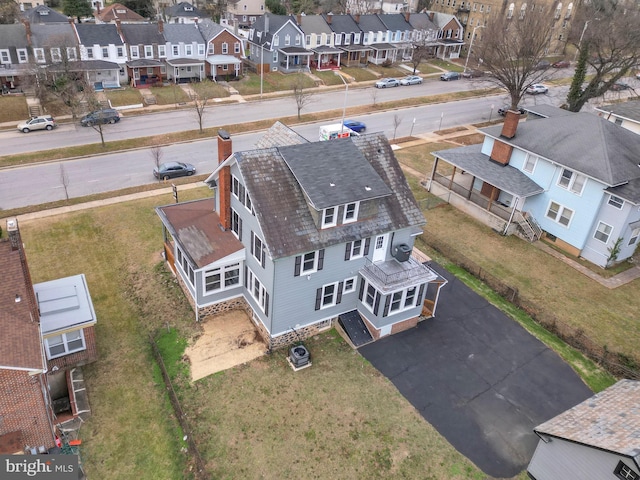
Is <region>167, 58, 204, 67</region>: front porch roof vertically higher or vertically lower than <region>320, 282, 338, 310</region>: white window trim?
higher

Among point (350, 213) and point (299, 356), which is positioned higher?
point (350, 213)

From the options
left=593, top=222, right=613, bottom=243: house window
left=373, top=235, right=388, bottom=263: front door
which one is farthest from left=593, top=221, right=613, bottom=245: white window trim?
left=373, top=235, right=388, bottom=263: front door

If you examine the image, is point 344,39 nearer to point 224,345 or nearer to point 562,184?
point 562,184

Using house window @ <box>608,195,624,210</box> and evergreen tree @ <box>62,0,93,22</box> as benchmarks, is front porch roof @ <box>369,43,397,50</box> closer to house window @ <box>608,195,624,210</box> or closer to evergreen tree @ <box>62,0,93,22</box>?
evergreen tree @ <box>62,0,93,22</box>

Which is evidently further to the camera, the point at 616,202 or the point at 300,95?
the point at 300,95

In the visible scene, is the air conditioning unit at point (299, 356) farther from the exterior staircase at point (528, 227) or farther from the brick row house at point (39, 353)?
the exterior staircase at point (528, 227)

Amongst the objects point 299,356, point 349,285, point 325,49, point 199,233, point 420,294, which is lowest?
point 299,356

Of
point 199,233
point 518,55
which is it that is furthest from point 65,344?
point 518,55
